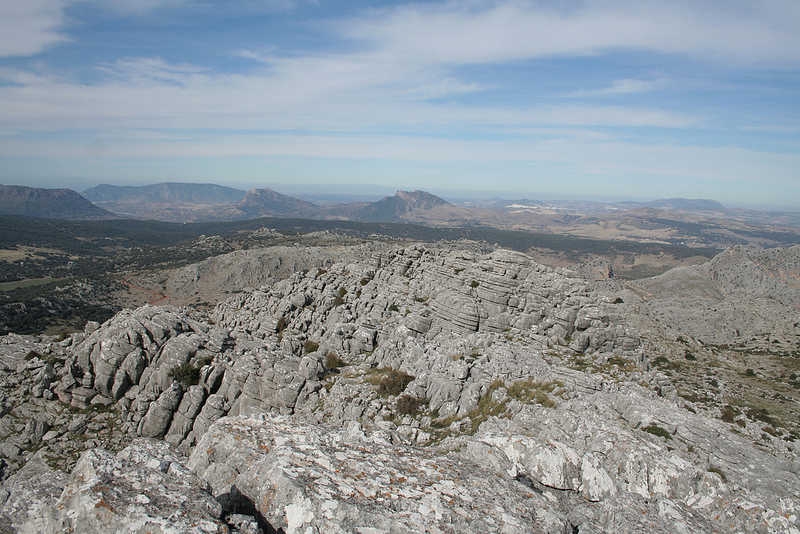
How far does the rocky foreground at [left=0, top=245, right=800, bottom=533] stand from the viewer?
9.03 metres

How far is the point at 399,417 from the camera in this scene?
31375 mm

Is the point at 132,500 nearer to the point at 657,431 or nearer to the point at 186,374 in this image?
the point at 657,431

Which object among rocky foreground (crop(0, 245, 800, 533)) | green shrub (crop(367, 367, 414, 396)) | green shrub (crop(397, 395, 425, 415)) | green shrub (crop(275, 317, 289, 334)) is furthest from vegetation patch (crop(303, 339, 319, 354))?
green shrub (crop(397, 395, 425, 415))

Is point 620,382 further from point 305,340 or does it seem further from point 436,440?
point 305,340

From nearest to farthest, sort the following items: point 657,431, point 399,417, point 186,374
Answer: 1. point 657,431
2. point 399,417
3. point 186,374

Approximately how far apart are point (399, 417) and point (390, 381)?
16.1ft

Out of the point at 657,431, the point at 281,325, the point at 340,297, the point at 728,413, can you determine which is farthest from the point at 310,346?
the point at 728,413

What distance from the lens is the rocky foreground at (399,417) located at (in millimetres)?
9031

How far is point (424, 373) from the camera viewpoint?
35375 millimetres

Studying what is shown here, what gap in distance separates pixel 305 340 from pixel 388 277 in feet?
46.5

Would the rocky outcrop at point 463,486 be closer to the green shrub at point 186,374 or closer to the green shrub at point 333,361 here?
the green shrub at point 333,361

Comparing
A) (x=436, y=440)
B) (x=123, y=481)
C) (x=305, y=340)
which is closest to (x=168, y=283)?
(x=305, y=340)

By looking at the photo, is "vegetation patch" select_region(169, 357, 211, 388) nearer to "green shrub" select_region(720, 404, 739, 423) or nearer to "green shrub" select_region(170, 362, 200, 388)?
"green shrub" select_region(170, 362, 200, 388)

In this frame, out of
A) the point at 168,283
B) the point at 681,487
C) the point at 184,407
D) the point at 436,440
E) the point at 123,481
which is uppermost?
the point at 123,481
